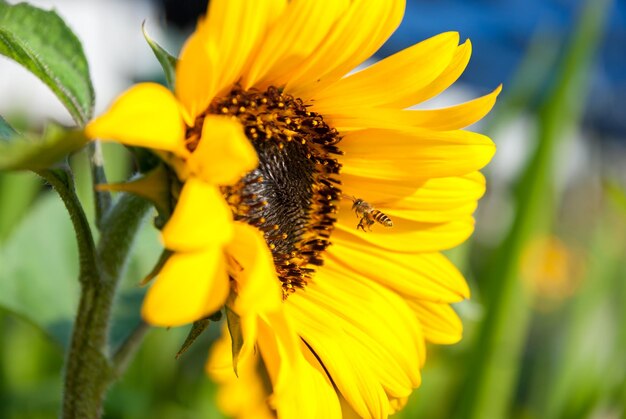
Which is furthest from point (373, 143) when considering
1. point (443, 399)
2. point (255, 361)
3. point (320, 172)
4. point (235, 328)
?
point (443, 399)

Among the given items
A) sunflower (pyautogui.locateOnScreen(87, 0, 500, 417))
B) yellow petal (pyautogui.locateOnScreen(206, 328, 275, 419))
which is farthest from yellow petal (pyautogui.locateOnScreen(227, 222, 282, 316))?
yellow petal (pyautogui.locateOnScreen(206, 328, 275, 419))

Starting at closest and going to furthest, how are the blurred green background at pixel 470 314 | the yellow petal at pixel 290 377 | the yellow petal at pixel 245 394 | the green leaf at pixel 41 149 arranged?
1. the green leaf at pixel 41 149
2. the yellow petal at pixel 290 377
3. the blurred green background at pixel 470 314
4. the yellow petal at pixel 245 394

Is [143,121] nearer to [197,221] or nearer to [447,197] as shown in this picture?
[197,221]

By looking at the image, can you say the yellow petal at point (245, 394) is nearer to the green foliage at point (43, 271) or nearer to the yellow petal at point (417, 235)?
the green foliage at point (43, 271)

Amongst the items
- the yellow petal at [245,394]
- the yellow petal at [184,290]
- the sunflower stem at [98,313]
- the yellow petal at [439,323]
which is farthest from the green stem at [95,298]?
the yellow petal at [245,394]

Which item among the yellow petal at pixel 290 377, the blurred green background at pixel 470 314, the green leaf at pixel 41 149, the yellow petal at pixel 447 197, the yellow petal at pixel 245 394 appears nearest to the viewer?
the green leaf at pixel 41 149
